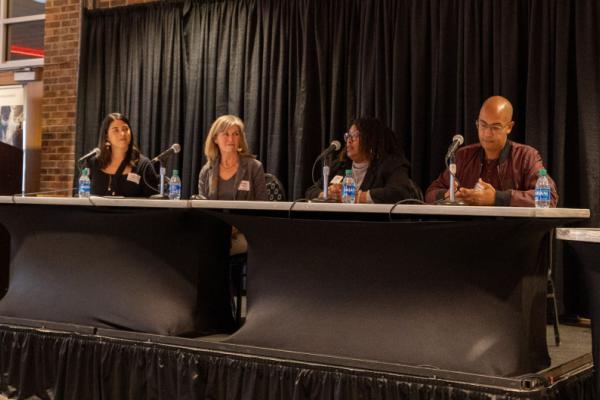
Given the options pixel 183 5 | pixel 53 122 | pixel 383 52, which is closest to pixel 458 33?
pixel 383 52

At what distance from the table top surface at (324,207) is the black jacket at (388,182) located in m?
0.84

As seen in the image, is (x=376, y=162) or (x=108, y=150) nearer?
(x=376, y=162)

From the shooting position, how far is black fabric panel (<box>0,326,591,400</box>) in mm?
2662

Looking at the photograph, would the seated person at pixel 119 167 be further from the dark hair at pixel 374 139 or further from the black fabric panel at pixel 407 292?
the black fabric panel at pixel 407 292

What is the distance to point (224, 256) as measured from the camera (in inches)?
140

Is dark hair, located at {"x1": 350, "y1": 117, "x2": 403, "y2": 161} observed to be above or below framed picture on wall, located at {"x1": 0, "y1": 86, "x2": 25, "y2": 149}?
below

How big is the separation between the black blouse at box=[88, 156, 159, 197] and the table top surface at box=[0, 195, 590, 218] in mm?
799

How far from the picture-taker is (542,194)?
10.8 ft

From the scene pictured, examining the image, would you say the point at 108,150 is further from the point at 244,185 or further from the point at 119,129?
the point at 244,185

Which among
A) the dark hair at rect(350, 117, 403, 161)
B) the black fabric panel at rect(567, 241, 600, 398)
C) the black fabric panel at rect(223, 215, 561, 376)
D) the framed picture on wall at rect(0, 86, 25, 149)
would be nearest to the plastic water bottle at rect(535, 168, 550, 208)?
the black fabric panel at rect(223, 215, 561, 376)

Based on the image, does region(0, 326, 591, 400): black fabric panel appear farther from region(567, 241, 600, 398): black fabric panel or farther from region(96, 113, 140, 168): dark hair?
region(96, 113, 140, 168): dark hair

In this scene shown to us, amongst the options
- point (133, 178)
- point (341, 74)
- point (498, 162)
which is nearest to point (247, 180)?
point (133, 178)

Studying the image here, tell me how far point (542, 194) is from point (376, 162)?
3.54 feet

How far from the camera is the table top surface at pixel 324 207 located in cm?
258
